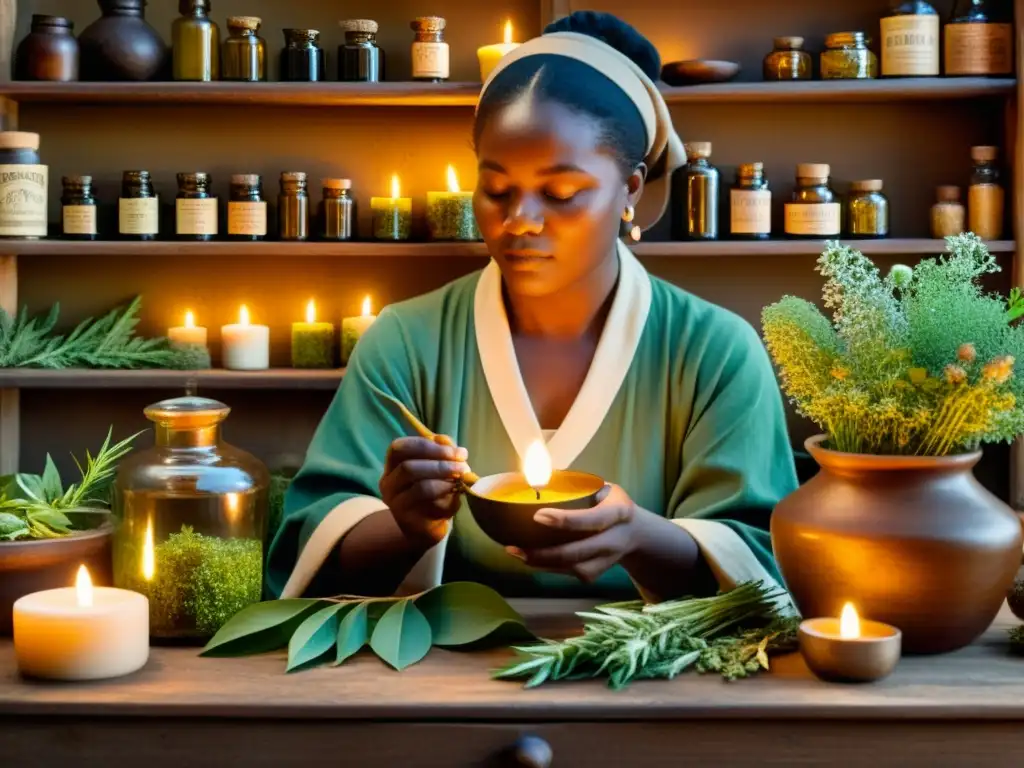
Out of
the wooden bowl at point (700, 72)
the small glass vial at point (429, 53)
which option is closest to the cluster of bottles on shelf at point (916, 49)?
the wooden bowl at point (700, 72)

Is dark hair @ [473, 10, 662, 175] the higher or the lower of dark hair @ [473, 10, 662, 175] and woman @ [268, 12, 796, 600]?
the higher

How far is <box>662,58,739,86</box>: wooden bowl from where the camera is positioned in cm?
286

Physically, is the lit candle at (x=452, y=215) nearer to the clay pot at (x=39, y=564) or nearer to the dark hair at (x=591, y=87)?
the dark hair at (x=591, y=87)

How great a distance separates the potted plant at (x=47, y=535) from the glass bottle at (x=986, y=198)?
2.11 m

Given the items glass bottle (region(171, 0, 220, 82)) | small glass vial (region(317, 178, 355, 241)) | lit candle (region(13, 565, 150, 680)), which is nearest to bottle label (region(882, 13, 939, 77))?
small glass vial (region(317, 178, 355, 241))

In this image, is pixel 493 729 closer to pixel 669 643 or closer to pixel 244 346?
pixel 669 643

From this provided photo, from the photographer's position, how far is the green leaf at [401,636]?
1170mm

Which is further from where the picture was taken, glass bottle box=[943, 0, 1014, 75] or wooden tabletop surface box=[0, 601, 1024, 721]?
glass bottle box=[943, 0, 1014, 75]

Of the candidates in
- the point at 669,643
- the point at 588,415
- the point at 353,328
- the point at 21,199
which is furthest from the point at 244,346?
the point at 669,643

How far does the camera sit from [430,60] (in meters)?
2.91

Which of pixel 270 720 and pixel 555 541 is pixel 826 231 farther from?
pixel 270 720

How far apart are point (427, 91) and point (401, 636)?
190cm

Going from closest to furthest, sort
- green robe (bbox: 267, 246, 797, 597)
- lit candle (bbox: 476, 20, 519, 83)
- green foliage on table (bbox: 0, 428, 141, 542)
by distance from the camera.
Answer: green foliage on table (bbox: 0, 428, 141, 542) → green robe (bbox: 267, 246, 797, 597) → lit candle (bbox: 476, 20, 519, 83)

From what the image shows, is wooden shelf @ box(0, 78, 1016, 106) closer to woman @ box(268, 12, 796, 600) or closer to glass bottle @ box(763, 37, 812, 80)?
glass bottle @ box(763, 37, 812, 80)
